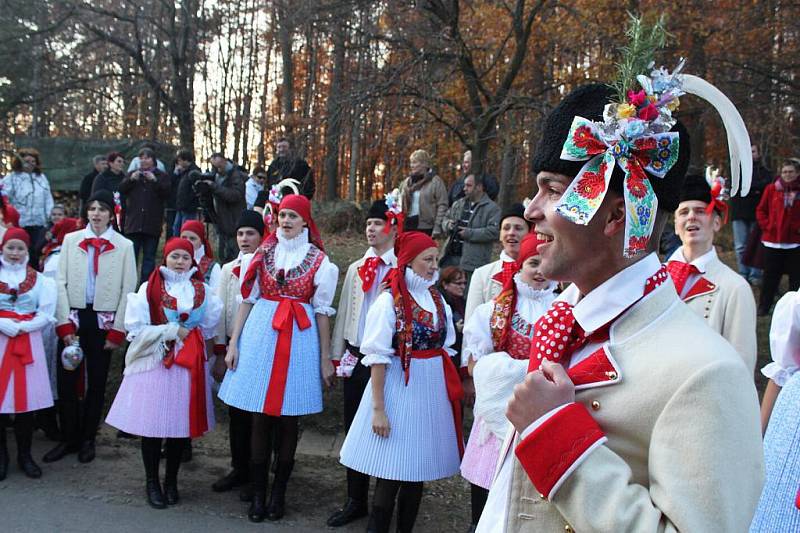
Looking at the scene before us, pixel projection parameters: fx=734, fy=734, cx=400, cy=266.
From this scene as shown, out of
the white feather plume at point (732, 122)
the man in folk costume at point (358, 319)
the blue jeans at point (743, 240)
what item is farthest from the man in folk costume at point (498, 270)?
the blue jeans at point (743, 240)

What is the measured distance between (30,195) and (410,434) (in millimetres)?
7493

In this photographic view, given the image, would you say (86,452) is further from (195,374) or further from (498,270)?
(498,270)

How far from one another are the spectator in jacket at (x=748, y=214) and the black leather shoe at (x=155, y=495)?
327 inches

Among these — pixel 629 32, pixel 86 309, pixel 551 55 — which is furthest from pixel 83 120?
pixel 629 32

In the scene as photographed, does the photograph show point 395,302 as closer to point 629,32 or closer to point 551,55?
point 629,32

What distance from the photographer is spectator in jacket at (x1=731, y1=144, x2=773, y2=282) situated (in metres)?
9.94

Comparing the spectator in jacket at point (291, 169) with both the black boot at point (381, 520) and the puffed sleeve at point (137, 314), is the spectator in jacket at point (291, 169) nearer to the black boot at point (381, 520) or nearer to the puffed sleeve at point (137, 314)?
the puffed sleeve at point (137, 314)

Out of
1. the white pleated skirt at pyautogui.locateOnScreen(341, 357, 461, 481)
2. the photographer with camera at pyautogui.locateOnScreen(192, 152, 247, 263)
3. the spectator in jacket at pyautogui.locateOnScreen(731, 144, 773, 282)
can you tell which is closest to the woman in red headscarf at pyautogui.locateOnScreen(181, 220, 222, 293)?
the white pleated skirt at pyautogui.locateOnScreen(341, 357, 461, 481)

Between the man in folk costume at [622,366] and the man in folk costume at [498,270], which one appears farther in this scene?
the man in folk costume at [498,270]

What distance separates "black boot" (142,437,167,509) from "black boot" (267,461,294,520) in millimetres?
798

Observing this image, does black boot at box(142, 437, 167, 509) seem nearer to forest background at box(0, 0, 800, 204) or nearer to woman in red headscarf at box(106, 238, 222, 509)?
woman in red headscarf at box(106, 238, 222, 509)

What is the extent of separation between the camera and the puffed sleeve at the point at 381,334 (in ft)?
15.0

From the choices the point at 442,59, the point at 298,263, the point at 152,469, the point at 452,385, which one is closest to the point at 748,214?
the point at 442,59

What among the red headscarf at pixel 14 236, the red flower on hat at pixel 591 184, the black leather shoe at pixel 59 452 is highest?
the red flower on hat at pixel 591 184
